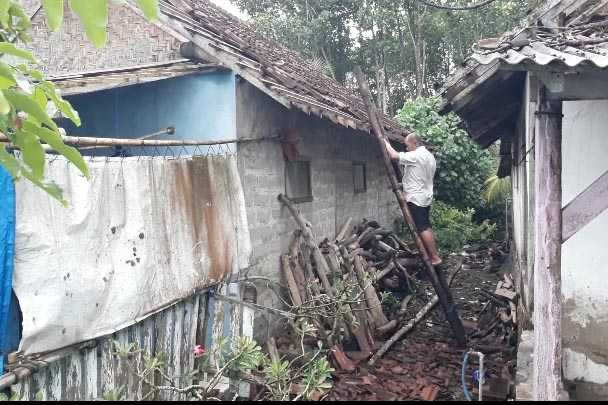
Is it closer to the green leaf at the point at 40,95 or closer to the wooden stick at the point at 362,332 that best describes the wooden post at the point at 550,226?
the green leaf at the point at 40,95

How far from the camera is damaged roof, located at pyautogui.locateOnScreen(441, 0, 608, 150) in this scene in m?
2.83

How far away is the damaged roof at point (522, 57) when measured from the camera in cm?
283

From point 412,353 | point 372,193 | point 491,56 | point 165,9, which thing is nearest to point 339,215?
point 372,193

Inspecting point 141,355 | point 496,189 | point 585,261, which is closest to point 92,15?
point 141,355

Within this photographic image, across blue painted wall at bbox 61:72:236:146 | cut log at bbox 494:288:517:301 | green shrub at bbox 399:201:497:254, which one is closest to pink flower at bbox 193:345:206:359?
blue painted wall at bbox 61:72:236:146

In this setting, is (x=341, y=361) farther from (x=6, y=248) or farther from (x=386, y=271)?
(x=6, y=248)

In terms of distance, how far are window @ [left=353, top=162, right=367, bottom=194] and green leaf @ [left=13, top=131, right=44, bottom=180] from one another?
8907mm

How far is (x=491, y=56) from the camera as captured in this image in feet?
10.2

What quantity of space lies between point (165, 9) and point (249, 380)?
4.27 metres

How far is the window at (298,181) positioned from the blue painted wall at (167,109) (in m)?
1.50

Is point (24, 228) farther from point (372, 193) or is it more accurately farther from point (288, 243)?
point (372, 193)

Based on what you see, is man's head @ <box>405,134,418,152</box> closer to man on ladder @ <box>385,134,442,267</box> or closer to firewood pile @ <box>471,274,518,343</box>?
man on ladder @ <box>385,134,442,267</box>

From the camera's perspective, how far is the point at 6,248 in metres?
2.86

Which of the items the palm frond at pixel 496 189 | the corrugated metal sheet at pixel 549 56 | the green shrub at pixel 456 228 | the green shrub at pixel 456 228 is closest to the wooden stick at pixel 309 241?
the corrugated metal sheet at pixel 549 56
